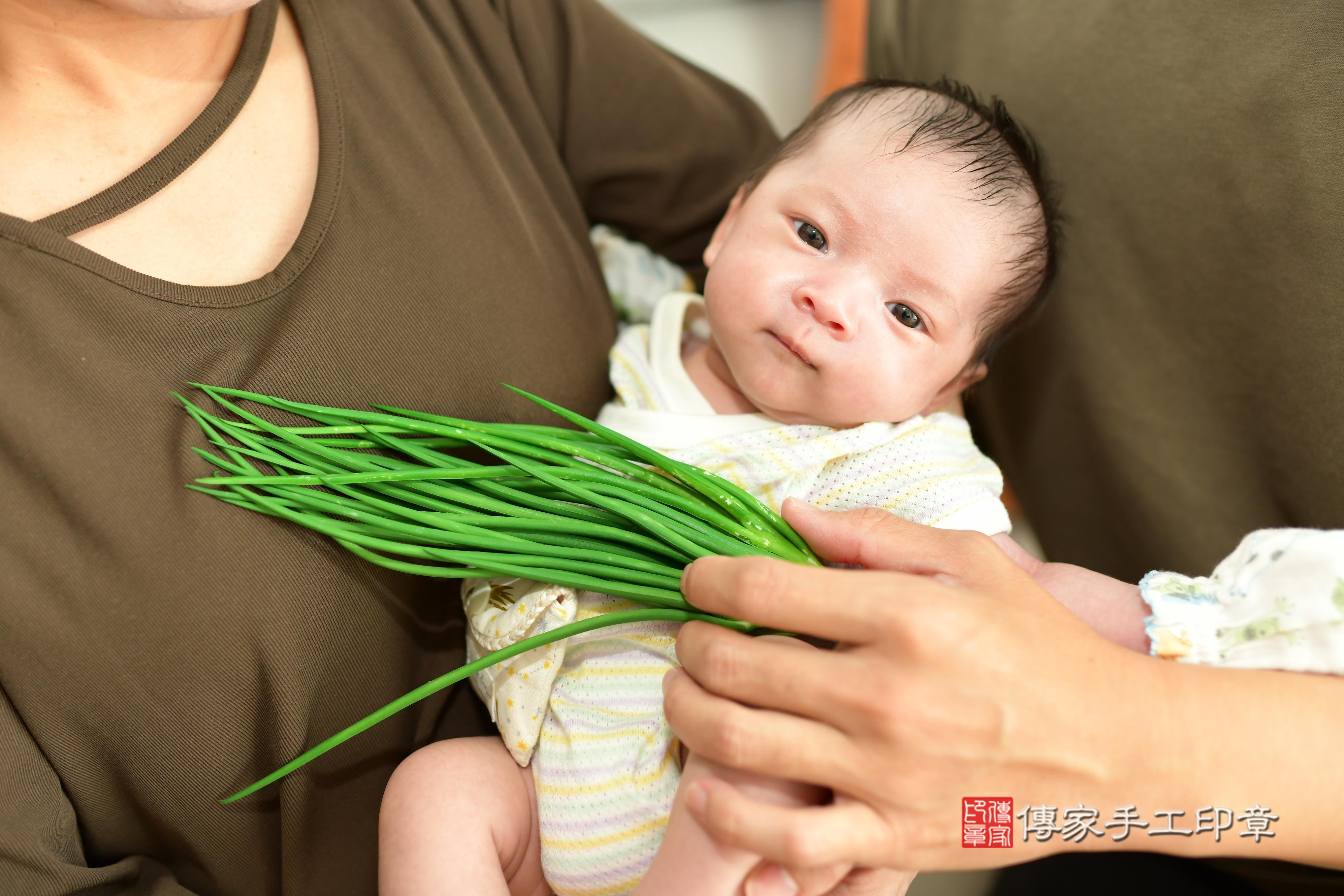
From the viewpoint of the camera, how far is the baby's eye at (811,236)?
116 centimetres

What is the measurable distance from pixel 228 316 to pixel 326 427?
17 centimetres

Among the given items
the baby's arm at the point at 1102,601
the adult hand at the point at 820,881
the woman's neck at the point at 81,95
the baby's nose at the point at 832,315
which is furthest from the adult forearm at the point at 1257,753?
the woman's neck at the point at 81,95

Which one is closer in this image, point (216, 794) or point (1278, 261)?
point (216, 794)

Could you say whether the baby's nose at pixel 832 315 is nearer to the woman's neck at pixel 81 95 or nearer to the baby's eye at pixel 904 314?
the baby's eye at pixel 904 314

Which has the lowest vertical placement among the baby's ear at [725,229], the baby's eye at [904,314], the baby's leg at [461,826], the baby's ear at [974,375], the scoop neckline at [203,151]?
the baby's leg at [461,826]

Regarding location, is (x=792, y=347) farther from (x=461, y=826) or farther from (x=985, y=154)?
(x=461, y=826)

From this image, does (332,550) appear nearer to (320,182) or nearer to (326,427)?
(326,427)

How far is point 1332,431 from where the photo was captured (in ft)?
3.45

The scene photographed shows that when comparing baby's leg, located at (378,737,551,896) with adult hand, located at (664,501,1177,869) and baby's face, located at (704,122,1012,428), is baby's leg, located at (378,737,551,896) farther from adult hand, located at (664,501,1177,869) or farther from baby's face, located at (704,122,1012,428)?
baby's face, located at (704,122,1012,428)

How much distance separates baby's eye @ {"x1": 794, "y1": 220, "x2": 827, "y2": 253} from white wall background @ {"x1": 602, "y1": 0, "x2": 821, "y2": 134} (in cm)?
137

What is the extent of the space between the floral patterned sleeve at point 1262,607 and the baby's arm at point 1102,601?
28mm

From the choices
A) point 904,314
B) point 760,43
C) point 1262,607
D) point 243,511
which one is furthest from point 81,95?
point 760,43

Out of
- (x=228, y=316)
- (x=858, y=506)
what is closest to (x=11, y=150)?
(x=228, y=316)

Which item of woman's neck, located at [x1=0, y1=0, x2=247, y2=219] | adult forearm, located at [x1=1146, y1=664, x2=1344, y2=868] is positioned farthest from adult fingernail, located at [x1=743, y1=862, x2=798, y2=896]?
woman's neck, located at [x1=0, y1=0, x2=247, y2=219]
